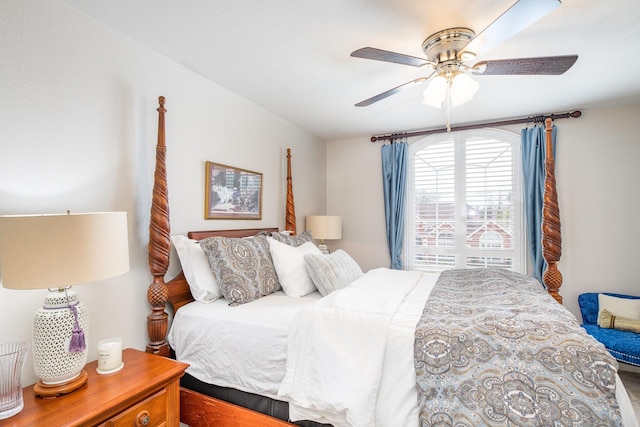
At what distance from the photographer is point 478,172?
374cm

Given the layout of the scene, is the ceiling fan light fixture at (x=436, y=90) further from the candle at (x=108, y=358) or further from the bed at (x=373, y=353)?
the candle at (x=108, y=358)

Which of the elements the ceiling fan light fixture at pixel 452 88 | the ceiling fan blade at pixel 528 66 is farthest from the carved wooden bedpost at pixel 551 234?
the ceiling fan light fixture at pixel 452 88

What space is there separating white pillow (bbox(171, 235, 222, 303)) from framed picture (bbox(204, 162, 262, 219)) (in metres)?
0.41

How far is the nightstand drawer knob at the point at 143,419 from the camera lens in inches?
51.7

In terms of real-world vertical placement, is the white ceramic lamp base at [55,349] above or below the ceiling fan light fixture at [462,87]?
below

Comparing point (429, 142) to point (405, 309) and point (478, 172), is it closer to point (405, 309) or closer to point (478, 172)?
point (478, 172)

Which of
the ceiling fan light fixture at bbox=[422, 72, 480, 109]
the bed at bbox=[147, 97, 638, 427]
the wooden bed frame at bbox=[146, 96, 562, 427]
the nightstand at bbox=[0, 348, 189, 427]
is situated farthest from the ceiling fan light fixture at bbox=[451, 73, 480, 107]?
the nightstand at bbox=[0, 348, 189, 427]

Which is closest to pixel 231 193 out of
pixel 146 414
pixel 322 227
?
pixel 322 227

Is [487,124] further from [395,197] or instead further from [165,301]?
[165,301]

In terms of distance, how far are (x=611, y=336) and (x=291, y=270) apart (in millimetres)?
2733

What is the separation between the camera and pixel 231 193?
2.76 meters

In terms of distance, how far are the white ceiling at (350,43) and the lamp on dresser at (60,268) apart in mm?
1210

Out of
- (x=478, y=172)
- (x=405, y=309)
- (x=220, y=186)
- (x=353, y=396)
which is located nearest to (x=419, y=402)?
(x=353, y=396)

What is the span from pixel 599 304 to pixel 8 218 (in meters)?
4.32
